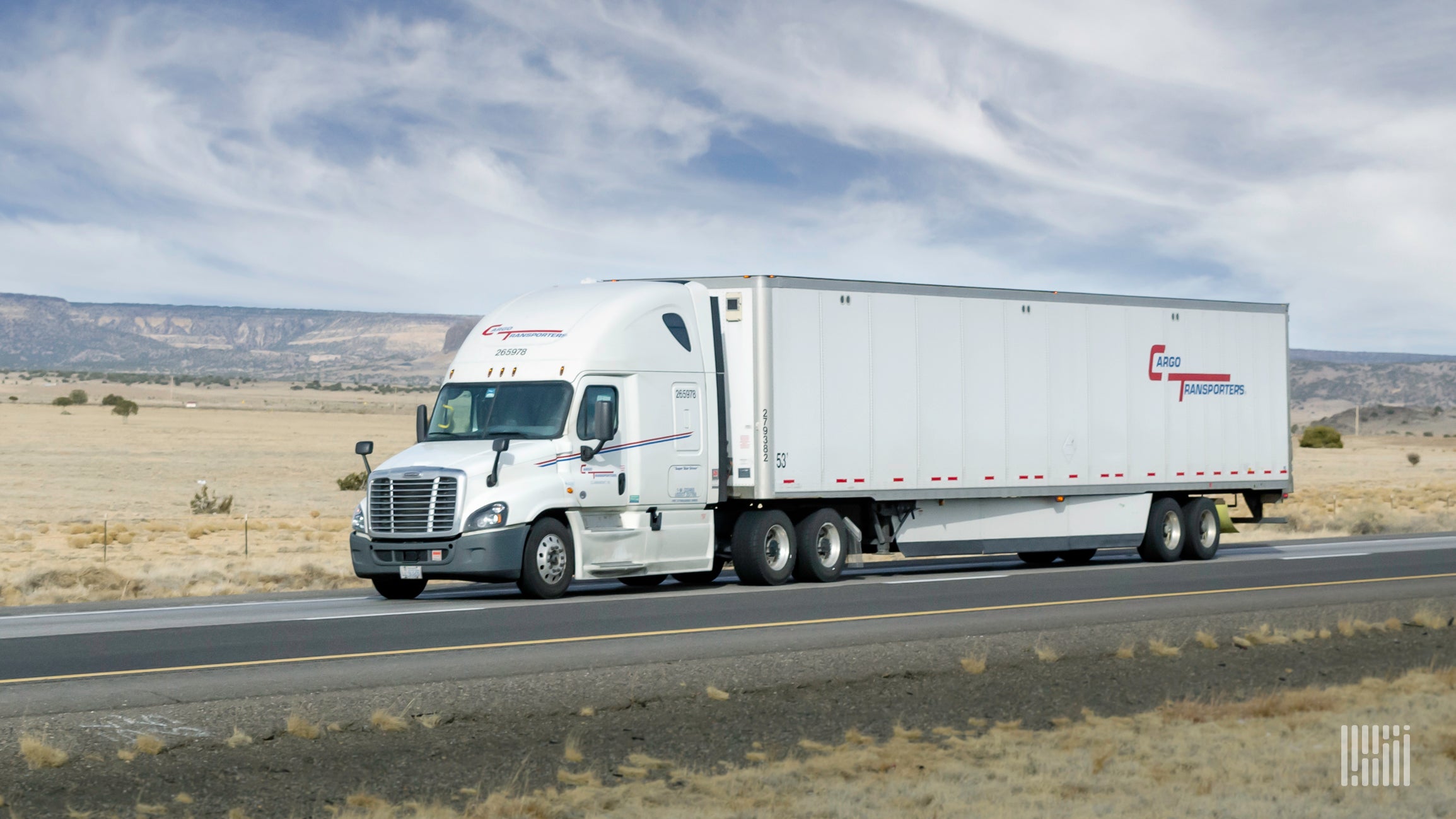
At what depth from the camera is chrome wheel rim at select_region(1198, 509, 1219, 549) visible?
26000 millimetres

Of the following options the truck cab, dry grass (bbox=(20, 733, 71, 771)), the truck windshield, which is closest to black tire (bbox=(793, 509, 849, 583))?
the truck cab

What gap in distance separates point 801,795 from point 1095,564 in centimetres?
1817

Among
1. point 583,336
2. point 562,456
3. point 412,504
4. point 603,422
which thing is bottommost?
point 412,504

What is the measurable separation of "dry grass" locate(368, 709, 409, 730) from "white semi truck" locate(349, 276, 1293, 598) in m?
7.20

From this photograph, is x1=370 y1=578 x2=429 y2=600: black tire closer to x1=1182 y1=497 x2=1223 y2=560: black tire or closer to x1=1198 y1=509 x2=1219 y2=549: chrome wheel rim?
x1=1182 y1=497 x2=1223 y2=560: black tire

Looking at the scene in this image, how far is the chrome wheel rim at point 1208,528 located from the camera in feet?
85.3

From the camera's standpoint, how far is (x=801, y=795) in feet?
27.3

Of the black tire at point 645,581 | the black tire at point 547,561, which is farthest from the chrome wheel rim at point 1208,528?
the black tire at point 547,561

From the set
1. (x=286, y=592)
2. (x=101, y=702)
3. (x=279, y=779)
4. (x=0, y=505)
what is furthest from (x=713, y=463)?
(x=0, y=505)

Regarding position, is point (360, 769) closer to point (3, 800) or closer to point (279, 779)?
point (279, 779)

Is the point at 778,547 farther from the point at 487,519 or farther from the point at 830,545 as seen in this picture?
the point at 487,519

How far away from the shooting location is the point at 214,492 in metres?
49.8

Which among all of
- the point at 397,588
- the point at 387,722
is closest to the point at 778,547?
the point at 397,588

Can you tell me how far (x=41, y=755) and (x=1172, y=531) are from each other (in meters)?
20.4
